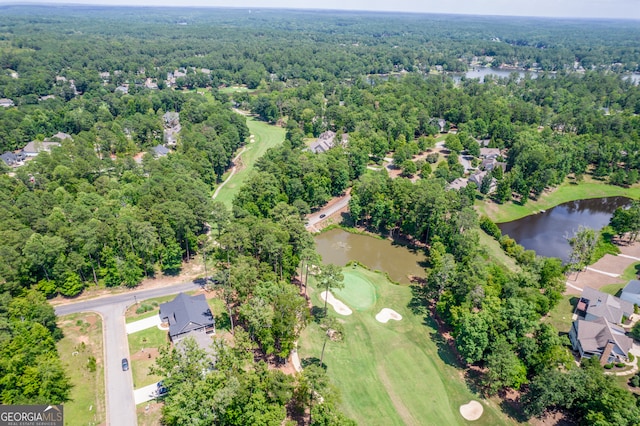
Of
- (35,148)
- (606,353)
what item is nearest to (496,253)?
(606,353)

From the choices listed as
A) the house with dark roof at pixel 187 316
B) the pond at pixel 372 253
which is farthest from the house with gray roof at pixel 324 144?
the house with dark roof at pixel 187 316

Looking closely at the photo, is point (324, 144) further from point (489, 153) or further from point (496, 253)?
point (496, 253)

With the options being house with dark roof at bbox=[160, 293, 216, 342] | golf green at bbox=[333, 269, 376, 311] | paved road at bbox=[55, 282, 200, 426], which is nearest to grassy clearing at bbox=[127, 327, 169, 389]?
paved road at bbox=[55, 282, 200, 426]

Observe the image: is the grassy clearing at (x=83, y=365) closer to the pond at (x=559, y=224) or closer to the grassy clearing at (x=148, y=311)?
the grassy clearing at (x=148, y=311)

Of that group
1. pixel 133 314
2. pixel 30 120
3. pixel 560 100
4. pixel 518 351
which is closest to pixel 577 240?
pixel 518 351

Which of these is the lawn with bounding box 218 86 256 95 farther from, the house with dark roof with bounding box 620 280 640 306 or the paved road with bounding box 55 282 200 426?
the house with dark roof with bounding box 620 280 640 306

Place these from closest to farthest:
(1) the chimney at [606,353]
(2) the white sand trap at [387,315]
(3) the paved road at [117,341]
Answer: (3) the paved road at [117,341] < (1) the chimney at [606,353] < (2) the white sand trap at [387,315]
